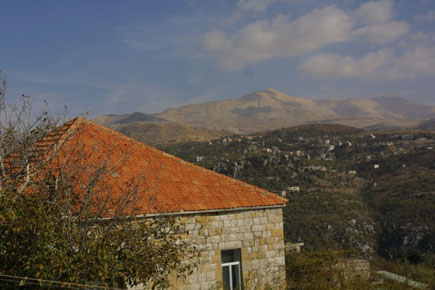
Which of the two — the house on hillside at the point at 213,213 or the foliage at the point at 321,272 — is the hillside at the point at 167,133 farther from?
the house on hillside at the point at 213,213

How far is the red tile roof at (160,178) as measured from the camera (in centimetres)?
1034

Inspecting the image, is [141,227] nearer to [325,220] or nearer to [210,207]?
[210,207]

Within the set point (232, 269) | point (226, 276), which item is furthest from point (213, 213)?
point (226, 276)

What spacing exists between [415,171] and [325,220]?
1744 centimetres

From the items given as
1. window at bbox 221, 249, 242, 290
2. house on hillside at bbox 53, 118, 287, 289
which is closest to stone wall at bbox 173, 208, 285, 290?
house on hillside at bbox 53, 118, 287, 289

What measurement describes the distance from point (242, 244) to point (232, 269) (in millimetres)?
679

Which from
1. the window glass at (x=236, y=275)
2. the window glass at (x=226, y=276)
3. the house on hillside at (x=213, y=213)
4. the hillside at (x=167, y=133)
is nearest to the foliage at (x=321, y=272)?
the house on hillside at (x=213, y=213)

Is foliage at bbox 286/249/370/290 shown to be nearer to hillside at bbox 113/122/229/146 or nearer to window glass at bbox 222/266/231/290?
window glass at bbox 222/266/231/290

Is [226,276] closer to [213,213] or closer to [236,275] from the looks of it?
[236,275]

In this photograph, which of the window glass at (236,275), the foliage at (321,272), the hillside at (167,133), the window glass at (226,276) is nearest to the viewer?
the foliage at (321,272)

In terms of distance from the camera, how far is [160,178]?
11180 millimetres

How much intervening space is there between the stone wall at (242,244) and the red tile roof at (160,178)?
13.3 inches

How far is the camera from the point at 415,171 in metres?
46.4

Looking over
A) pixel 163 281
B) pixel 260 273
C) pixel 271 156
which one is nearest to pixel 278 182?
pixel 271 156
